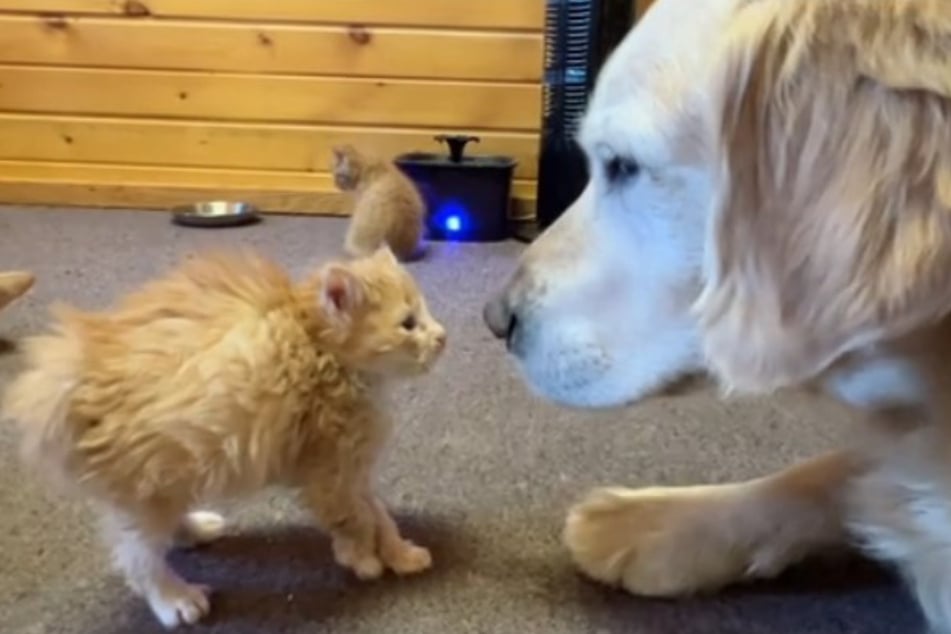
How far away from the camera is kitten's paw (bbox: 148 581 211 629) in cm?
92

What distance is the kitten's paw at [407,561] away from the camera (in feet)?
3.26

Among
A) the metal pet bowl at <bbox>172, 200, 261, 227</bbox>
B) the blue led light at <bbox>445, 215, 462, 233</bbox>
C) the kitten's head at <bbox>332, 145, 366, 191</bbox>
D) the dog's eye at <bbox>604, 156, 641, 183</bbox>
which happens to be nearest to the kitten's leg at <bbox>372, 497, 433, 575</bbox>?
the dog's eye at <bbox>604, 156, 641, 183</bbox>

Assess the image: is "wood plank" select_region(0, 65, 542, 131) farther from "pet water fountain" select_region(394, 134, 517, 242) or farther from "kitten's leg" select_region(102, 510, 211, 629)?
"kitten's leg" select_region(102, 510, 211, 629)

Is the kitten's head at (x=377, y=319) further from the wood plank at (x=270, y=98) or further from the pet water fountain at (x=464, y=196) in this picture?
the wood plank at (x=270, y=98)

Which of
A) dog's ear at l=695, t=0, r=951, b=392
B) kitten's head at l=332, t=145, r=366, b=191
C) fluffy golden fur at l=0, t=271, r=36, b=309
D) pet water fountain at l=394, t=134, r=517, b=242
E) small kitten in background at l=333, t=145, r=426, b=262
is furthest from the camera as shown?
pet water fountain at l=394, t=134, r=517, b=242

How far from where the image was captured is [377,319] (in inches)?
38.5

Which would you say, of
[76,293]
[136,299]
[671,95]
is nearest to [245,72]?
[76,293]

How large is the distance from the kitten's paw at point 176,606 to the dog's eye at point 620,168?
43 cm

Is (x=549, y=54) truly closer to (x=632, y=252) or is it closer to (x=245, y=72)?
(x=245, y=72)

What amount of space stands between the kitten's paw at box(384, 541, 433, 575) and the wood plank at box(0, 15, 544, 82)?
1629 millimetres

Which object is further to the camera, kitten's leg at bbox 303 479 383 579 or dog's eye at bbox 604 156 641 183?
kitten's leg at bbox 303 479 383 579

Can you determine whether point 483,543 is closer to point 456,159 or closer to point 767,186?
point 767,186

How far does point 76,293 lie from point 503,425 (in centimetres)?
82

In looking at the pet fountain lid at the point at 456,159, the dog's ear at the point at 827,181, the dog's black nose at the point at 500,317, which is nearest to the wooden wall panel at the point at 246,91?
the pet fountain lid at the point at 456,159
